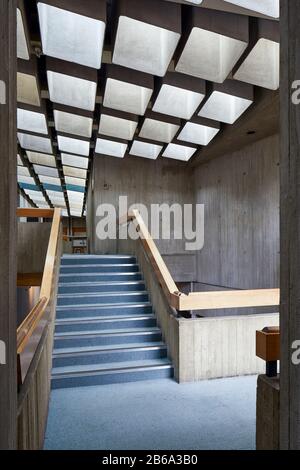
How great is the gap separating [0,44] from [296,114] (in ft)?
3.37

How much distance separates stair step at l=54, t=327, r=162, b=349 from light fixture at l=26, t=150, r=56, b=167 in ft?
18.8

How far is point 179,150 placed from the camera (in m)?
7.73

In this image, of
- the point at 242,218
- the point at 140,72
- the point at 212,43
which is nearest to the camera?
the point at 212,43

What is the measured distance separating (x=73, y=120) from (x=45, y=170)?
168 inches

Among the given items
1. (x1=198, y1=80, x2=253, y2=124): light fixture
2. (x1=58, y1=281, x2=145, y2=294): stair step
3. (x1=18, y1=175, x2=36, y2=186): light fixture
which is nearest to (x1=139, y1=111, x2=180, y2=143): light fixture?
(x1=198, y1=80, x2=253, y2=124): light fixture

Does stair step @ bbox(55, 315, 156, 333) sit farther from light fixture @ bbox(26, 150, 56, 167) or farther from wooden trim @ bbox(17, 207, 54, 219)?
light fixture @ bbox(26, 150, 56, 167)

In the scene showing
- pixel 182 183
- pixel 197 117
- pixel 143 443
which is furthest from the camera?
pixel 182 183

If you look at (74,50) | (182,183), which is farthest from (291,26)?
(182,183)

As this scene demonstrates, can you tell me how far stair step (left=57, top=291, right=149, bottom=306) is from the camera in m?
5.07

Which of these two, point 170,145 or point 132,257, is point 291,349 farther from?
point 170,145

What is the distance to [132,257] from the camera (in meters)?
6.29

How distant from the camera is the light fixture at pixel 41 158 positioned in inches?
355

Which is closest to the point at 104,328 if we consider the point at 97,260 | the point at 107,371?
the point at 107,371

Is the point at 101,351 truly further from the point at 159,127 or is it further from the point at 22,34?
the point at 159,127
